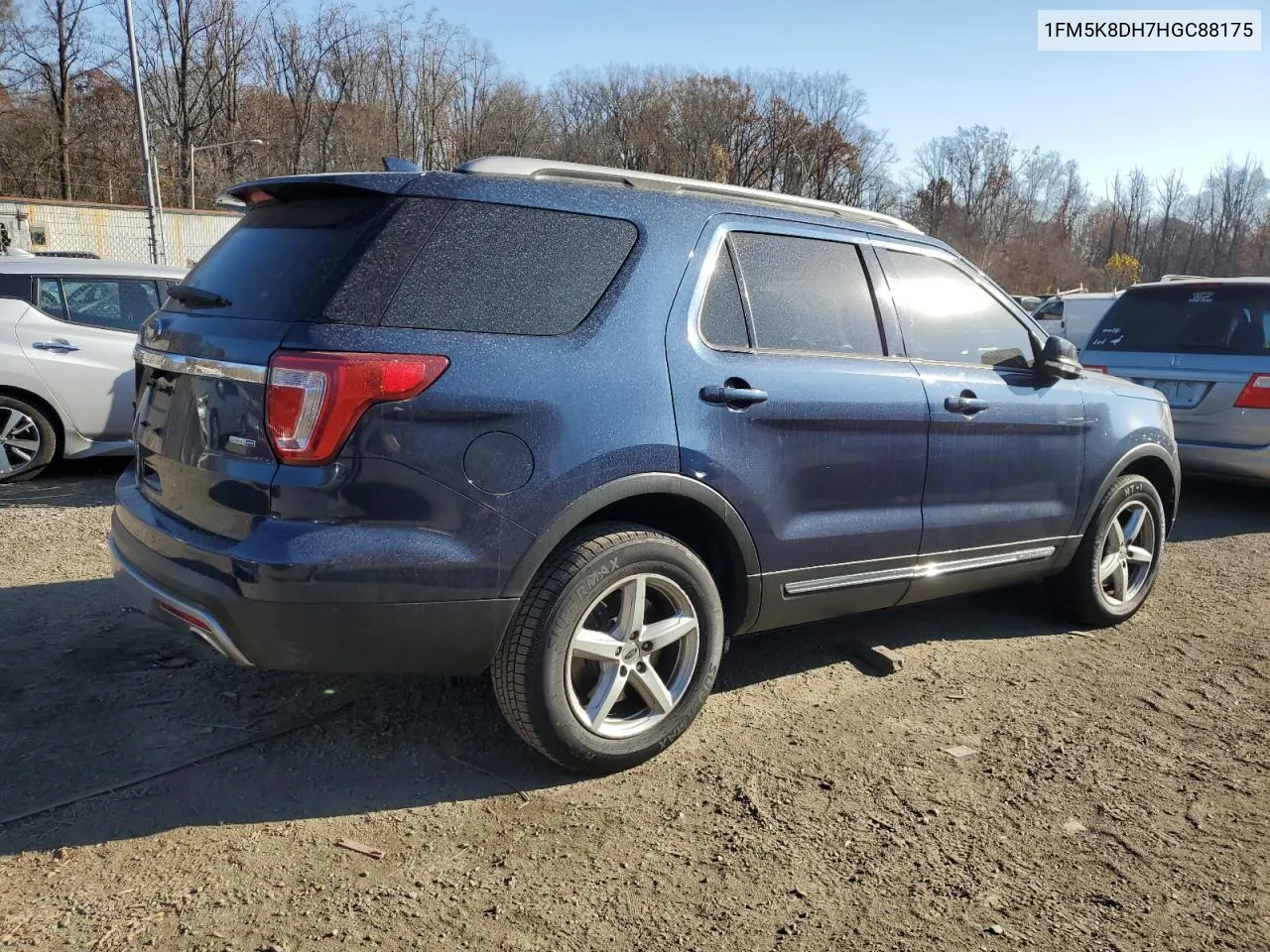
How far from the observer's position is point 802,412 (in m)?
3.48

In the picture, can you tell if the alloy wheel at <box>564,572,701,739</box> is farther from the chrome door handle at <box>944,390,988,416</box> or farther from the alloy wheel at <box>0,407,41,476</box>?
the alloy wheel at <box>0,407,41,476</box>

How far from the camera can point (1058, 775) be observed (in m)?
3.34

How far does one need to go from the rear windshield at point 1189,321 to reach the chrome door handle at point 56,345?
7.92 m

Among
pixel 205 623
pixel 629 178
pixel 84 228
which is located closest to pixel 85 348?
pixel 205 623

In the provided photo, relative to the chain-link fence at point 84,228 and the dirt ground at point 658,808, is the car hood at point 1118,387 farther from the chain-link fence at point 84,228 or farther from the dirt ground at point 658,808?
the chain-link fence at point 84,228

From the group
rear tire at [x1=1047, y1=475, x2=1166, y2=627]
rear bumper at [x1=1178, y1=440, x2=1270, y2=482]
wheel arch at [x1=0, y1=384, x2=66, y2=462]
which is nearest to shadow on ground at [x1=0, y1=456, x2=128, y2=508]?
wheel arch at [x1=0, y1=384, x2=66, y2=462]

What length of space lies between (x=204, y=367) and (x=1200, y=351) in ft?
24.2

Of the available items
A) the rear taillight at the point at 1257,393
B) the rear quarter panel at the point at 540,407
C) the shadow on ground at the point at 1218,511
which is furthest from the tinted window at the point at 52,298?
the rear taillight at the point at 1257,393

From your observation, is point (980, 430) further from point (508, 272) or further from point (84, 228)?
point (84, 228)

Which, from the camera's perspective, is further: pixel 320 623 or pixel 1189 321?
pixel 1189 321

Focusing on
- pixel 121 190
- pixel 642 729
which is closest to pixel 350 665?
A: pixel 642 729

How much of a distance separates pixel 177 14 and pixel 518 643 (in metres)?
57.4

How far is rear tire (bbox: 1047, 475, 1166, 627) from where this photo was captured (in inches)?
187

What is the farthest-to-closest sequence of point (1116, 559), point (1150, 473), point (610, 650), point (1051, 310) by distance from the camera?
point (1051, 310)
point (1150, 473)
point (1116, 559)
point (610, 650)
